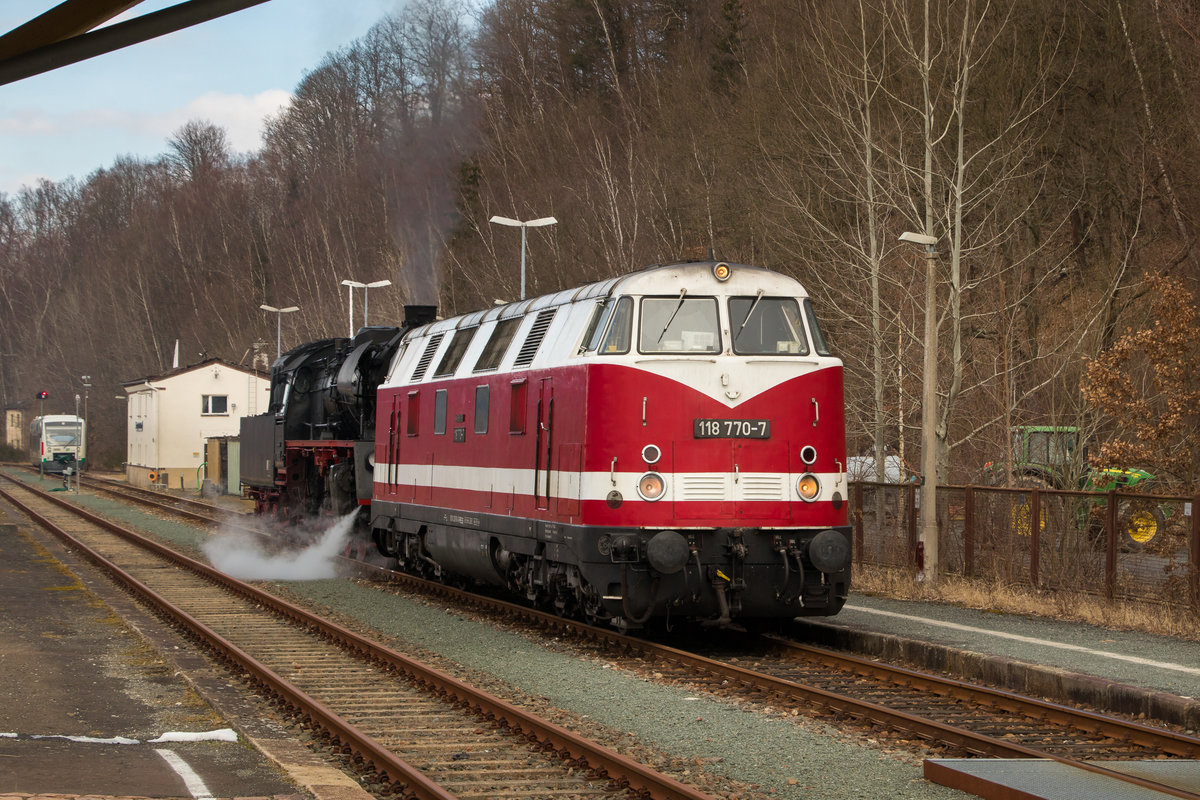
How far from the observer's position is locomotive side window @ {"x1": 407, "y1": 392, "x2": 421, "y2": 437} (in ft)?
57.1

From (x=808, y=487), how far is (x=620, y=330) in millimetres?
2263

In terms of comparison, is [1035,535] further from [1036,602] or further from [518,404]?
[518,404]

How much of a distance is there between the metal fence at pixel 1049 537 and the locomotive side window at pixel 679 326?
5489mm

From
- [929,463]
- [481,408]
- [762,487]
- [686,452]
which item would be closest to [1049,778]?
[762,487]

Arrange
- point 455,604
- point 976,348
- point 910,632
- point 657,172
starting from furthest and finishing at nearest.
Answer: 1. point 657,172
2. point 976,348
3. point 455,604
4. point 910,632

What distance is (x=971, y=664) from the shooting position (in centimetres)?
1117

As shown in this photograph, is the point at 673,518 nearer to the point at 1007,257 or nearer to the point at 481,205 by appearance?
the point at 1007,257

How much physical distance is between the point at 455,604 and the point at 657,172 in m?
26.0

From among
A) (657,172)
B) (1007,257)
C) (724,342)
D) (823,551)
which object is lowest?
(823,551)

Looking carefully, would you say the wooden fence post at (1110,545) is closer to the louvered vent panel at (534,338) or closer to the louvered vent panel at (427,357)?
the louvered vent panel at (534,338)

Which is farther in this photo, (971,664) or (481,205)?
(481,205)

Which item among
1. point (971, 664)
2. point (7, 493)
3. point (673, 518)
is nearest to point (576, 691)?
point (673, 518)

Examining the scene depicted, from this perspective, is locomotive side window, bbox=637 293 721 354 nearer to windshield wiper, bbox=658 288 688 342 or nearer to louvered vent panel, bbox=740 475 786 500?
windshield wiper, bbox=658 288 688 342

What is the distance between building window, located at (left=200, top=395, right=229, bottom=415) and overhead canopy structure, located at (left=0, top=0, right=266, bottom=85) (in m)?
58.0
